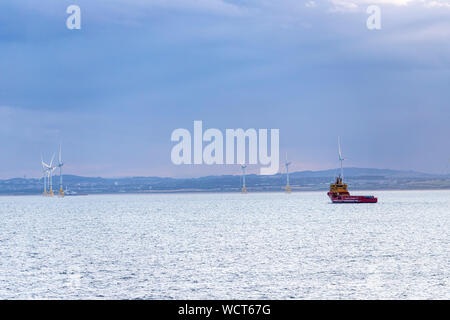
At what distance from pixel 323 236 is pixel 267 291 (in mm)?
Result: 56435

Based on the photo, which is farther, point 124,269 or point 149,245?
point 149,245

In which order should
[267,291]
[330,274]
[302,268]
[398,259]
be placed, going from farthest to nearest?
[398,259], [302,268], [330,274], [267,291]

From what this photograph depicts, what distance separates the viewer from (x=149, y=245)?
89.8 meters

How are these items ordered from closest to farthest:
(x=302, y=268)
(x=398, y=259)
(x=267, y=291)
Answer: (x=267, y=291) → (x=302, y=268) → (x=398, y=259)

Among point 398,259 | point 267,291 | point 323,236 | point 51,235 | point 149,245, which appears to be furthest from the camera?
point 51,235
